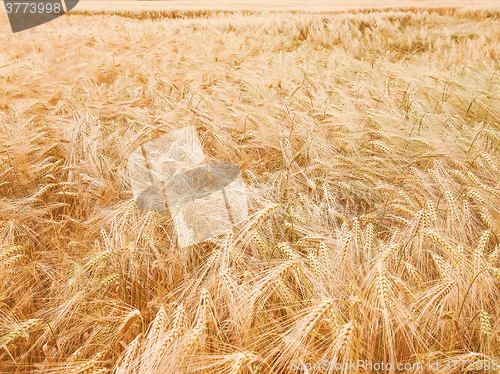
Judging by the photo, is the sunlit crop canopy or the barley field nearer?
the barley field

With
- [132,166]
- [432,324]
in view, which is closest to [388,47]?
[132,166]

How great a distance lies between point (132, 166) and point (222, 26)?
24.5ft

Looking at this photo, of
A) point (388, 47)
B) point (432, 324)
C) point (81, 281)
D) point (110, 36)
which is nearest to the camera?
point (432, 324)

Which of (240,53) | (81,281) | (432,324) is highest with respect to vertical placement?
(240,53)

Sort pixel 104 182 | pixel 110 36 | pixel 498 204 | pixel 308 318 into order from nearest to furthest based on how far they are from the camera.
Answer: pixel 308 318
pixel 498 204
pixel 104 182
pixel 110 36

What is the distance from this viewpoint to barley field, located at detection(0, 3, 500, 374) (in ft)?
3.40

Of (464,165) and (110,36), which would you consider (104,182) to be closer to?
(464,165)

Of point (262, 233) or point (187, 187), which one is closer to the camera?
point (262, 233)

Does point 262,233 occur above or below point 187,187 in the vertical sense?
below

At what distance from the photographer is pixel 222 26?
8.41 meters

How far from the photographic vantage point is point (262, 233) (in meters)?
1.51

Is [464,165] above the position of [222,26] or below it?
below

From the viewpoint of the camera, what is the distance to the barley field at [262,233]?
1.04 meters

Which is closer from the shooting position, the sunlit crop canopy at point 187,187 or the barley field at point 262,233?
the barley field at point 262,233
